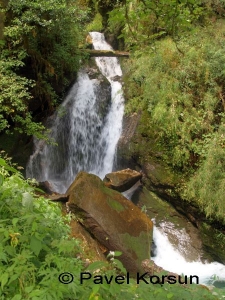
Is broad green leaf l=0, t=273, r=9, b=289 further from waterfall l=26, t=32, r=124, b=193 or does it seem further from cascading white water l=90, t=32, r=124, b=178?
cascading white water l=90, t=32, r=124, b=178

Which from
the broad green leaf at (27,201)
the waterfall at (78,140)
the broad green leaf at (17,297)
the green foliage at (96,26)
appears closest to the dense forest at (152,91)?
the waterfall at (78,140)

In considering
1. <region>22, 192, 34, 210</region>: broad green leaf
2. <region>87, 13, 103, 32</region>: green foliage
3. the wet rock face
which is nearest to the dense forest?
the wet rock face

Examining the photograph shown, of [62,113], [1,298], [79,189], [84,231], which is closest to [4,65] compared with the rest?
[62,113]

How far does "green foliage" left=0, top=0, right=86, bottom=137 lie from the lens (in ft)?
22.0

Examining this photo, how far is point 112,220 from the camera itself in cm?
609

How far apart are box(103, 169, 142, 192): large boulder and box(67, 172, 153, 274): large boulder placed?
1.00 metres

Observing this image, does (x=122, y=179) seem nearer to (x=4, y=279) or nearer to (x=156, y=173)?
(x=156, y=173)

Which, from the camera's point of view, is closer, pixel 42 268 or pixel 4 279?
pixel 4 279

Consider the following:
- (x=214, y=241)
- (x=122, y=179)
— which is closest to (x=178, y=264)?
(x=214, y=241)

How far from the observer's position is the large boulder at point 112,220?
5.82 m

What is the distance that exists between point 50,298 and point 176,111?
6.31 m

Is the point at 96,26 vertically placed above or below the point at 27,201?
above

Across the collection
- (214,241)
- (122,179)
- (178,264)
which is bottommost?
(178,264)

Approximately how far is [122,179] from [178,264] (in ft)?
8.00
